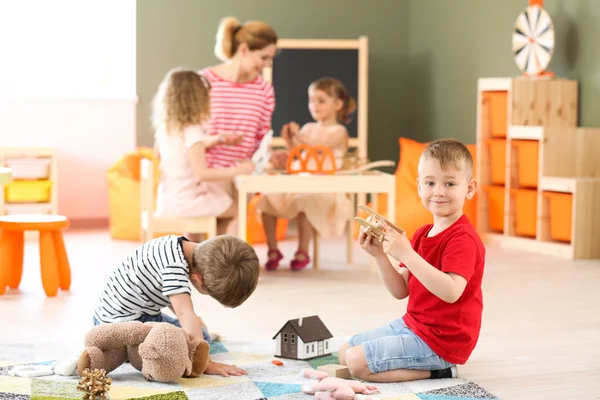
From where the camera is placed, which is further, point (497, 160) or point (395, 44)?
point (395, 44)

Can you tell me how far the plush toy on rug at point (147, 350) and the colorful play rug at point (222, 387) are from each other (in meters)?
0.03

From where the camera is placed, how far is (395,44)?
646 cm

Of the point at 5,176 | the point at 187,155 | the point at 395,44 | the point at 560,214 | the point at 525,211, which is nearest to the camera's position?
the point at 5,176

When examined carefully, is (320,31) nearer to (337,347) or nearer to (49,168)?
(49,168)

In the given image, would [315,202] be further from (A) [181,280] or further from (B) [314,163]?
(A) [181,280]

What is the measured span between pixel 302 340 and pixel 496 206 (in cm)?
292

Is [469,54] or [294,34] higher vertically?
[294,34]

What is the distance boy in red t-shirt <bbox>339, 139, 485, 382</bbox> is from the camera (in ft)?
7.28

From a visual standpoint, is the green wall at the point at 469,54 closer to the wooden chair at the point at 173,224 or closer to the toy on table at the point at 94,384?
the wooden chair at the point at 173,224

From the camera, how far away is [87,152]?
579 cm

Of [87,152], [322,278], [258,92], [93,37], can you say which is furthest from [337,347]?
[93,37]

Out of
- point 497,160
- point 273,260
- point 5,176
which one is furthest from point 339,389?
point 497,160

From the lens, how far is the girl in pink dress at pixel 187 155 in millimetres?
3828

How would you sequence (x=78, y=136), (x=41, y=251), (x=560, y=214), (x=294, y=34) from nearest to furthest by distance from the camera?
(x=41, y=251) → (x=560, y=214) → (x=78, y=136) → (x=294, y=34)
